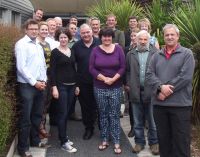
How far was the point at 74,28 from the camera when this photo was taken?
872cm

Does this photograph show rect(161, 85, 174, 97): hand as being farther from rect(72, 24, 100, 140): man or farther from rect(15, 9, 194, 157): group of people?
rect(72, 24, 100, 140): man

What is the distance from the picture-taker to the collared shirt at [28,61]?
6331mm

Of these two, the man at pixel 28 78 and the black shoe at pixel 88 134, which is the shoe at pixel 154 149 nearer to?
the black shoe at pixel 88 134

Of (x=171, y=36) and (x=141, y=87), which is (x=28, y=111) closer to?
(x=141, y=87)

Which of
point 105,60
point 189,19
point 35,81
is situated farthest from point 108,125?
point 189,19

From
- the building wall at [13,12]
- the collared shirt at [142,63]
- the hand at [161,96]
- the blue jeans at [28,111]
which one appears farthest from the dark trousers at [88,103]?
the building wall at [13,12]

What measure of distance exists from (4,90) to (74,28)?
10.0ft

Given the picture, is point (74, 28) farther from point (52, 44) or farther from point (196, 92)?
point (196, 92)

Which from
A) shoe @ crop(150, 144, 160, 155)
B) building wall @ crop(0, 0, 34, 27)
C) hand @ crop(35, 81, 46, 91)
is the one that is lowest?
shoe @ crop(150, 144, 160, 155)

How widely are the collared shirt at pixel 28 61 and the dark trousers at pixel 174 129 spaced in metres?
1.75

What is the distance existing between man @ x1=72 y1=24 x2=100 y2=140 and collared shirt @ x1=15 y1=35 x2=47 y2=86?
106 cm

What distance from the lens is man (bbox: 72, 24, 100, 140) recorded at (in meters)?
7.54

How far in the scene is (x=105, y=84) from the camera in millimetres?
6980

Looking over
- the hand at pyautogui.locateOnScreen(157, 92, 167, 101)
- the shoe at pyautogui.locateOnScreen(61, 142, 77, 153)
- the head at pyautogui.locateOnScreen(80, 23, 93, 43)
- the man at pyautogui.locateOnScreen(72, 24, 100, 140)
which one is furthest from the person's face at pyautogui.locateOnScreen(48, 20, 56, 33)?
the hand at pyautogui.locateOnScreen(157, 92, 167, 101)
